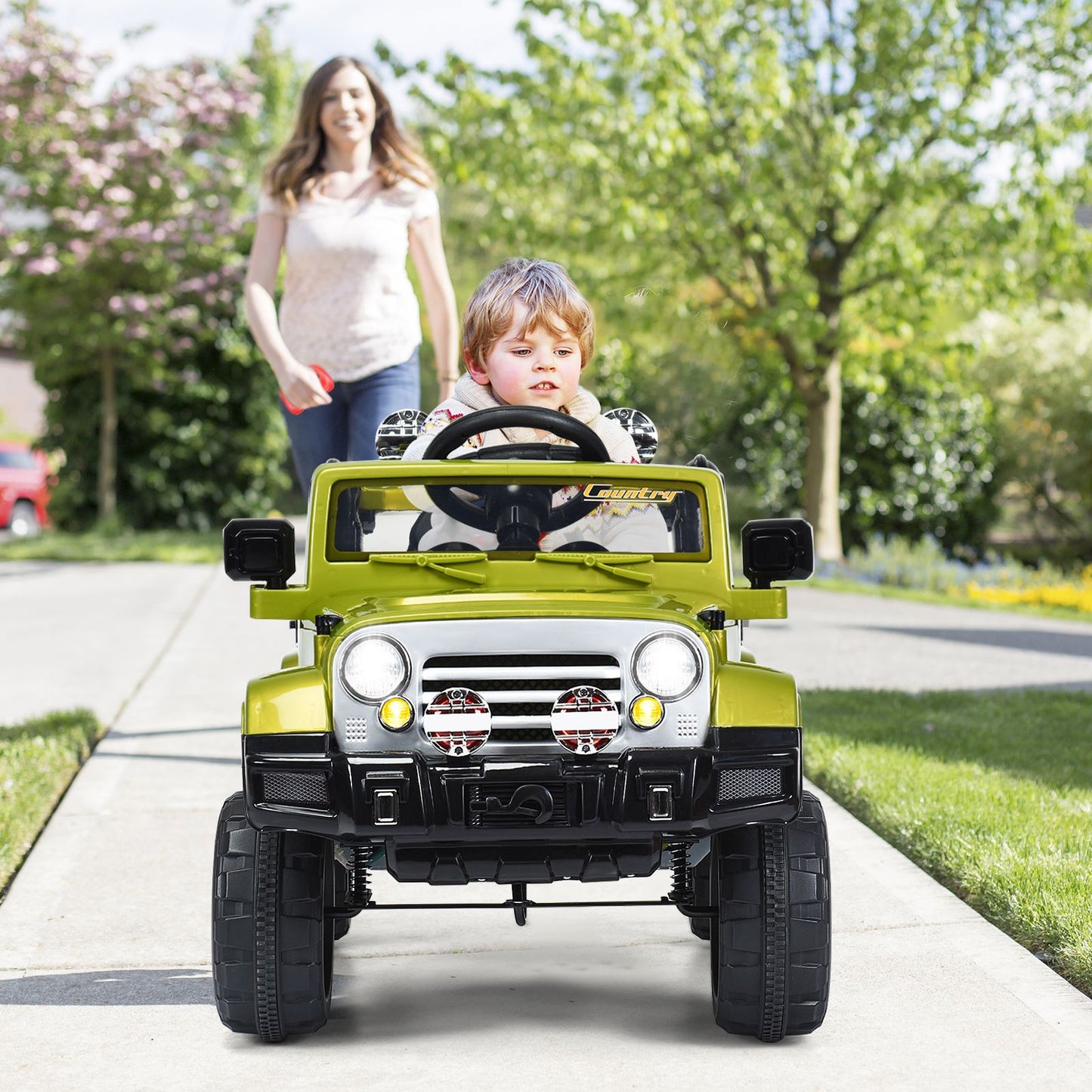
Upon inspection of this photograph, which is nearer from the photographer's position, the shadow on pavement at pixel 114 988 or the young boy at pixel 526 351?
the shadow on pavement at pixel 114 988

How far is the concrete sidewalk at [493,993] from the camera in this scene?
3348mm

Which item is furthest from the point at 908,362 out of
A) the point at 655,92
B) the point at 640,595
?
the point at 640,595

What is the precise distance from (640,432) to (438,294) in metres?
1.53

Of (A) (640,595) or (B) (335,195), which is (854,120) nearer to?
→ (B) (335,195)

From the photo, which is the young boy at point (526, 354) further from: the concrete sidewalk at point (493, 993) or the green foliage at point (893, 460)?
the green foliage at point (893, 460)

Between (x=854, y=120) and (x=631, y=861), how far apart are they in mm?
16098

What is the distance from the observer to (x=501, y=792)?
3.14 metres

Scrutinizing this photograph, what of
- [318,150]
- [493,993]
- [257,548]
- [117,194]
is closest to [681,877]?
[493,993]

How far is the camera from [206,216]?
800 inches

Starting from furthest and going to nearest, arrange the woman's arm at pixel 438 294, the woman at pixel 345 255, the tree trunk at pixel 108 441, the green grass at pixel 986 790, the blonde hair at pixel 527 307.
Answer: the tree trunk at pixel 108 441, the woman's arm at pixel 438 294, the woman at pixel 345 255, the green grass at pixel 986 790, the blonde hair at pixel 527 307

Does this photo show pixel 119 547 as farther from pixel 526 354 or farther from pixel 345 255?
pixel 526 354

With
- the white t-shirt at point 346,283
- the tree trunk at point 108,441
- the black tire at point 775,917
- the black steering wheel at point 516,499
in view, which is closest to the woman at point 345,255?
the white t-shirt at point 346,283

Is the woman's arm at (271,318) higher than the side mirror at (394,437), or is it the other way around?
the woman's arm at (271,318)

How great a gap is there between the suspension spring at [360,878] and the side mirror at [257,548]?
663 millimetres
